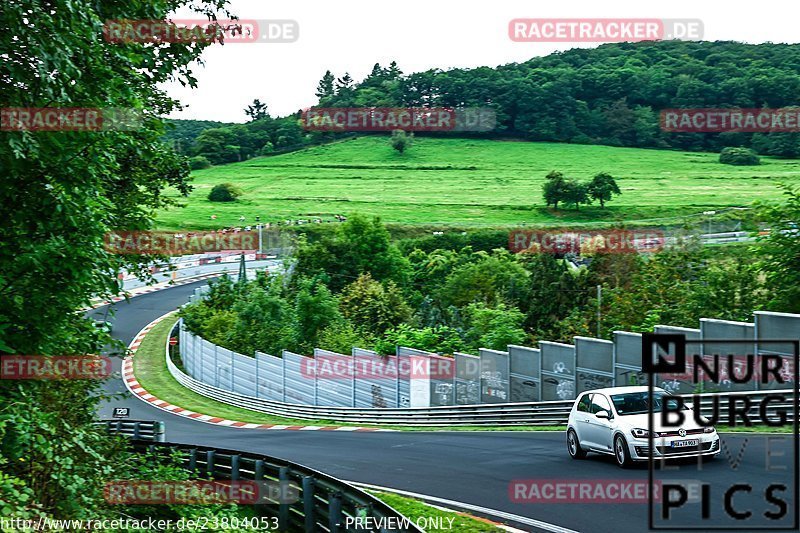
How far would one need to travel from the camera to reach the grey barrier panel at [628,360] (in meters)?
24.6

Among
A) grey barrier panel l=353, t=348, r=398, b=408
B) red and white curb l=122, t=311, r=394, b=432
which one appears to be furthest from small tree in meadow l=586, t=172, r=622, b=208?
grey barrier panel l=353, t=348, r=398, b=408

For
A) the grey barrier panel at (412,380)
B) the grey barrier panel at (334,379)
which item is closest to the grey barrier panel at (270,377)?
the grey barrier panel at (334,379)

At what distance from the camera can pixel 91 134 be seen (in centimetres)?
1323

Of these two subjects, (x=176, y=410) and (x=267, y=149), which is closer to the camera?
(x=176, y=410)

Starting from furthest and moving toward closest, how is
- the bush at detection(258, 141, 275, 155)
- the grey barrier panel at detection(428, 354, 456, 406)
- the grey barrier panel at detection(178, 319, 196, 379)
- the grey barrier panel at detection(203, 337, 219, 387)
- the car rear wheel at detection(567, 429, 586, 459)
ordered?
the bush at detection(258, 141, 275, 155), the grey barrier panel at detection(178, 319, 196, 379), the grey barrier panel at detection(203, 337, 219, 387), the grey barrier panel at detection(428, 354, 456, 406), the car rear wheel at detection(567, 429, 586, 459)

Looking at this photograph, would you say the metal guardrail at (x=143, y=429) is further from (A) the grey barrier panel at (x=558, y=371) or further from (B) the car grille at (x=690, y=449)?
(B) the car grille at (x=690, y=449)

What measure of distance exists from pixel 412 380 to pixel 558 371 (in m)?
7.48

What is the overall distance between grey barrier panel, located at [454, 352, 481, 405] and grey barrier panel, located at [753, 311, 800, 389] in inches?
465

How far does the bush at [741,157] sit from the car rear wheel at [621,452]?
10182 cm

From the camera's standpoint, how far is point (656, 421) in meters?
15.8

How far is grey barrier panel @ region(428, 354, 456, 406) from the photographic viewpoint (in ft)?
107

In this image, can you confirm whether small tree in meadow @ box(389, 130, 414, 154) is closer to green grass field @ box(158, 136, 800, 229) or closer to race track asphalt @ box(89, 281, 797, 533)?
green grass field @ box(158, 136, 800, 229)

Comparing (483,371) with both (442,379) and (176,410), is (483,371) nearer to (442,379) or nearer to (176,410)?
(442,379)

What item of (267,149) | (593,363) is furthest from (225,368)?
(267,149)
